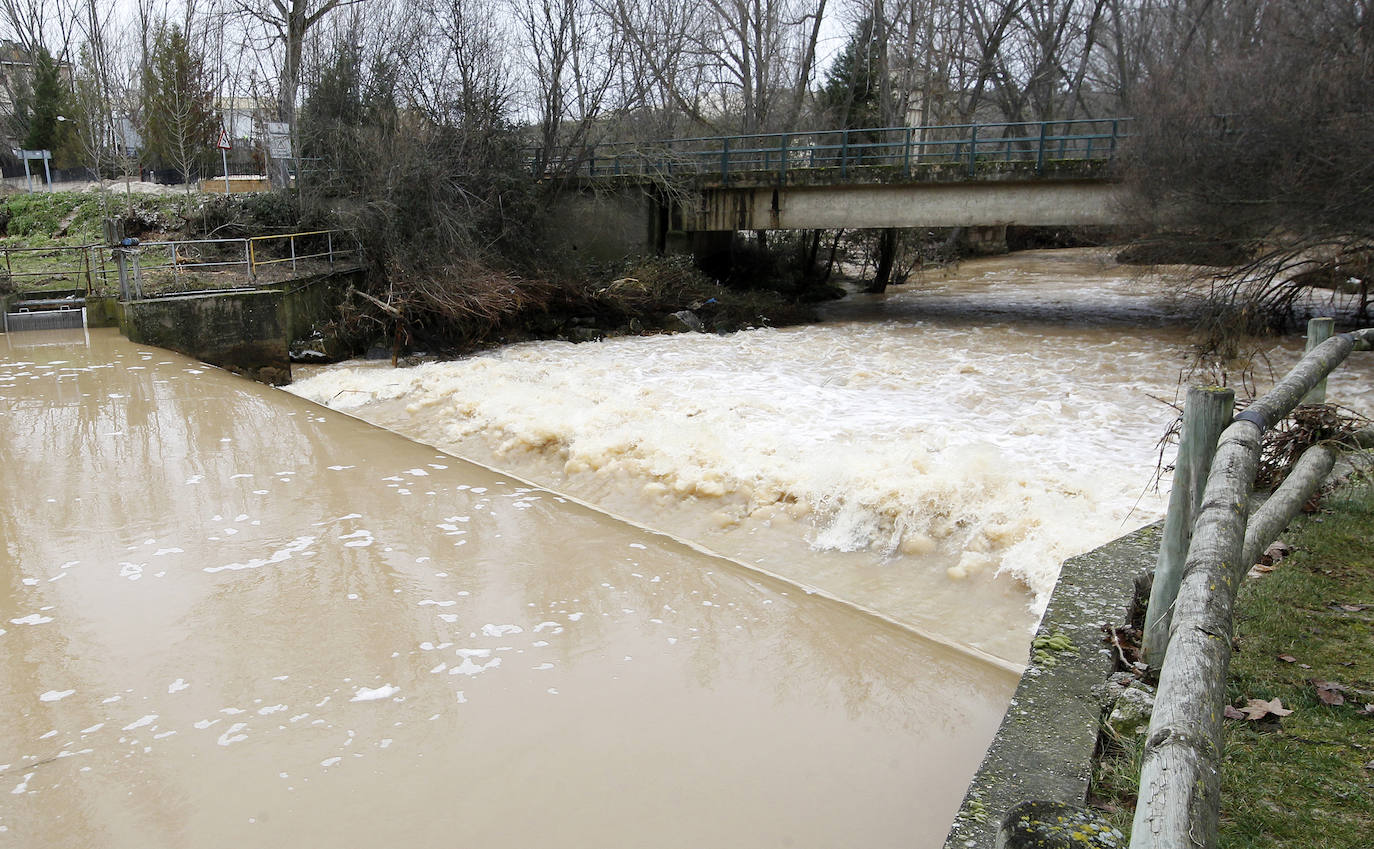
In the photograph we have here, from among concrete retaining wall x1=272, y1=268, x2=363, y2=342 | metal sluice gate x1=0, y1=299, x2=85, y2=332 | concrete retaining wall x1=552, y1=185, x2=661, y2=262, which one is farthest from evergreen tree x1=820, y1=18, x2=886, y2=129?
metal sluice gate x1=0, y1=299, x2=85, y2=332

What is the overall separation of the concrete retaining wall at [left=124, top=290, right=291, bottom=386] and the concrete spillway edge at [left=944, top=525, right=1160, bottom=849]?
16.6m

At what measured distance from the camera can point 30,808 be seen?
505 cm

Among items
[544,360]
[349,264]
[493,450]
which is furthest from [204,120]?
[493,450]

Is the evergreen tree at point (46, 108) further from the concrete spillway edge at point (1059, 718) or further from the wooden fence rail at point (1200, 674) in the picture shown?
the wooden fence rail at point (1200, 674)

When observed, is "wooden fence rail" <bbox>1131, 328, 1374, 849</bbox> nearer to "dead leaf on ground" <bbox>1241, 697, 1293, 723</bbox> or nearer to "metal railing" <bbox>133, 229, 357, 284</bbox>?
"dead leaf on ground" <bbox>1241, 697, 1293, 723</bbox>

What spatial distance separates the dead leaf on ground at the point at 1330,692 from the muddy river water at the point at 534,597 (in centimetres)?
206

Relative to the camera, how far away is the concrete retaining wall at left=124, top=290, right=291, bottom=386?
1794cm

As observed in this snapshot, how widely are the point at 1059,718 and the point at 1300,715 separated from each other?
31.3 inches

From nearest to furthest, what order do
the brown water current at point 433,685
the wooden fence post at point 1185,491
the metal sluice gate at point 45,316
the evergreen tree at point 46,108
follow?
the wooden fence post at point 1185,491 → the brown water current at point 433,685 → the metal sluice gate at point 45,316 → the evergreen tree at point 46,108

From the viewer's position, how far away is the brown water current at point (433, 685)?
504cm

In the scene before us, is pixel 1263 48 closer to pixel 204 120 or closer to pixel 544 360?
pixel 544 360

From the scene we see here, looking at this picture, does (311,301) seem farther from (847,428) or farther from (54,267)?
(847,428)

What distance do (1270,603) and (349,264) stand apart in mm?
20257

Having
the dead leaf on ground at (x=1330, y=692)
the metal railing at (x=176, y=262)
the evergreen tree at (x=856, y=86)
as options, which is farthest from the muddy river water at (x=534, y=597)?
the evergreen tree at (x=856, y=86)
